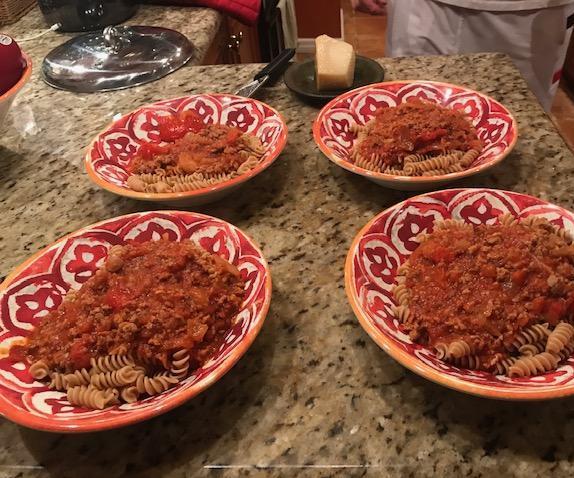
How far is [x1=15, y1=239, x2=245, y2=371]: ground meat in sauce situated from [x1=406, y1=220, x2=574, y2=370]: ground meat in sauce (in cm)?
32

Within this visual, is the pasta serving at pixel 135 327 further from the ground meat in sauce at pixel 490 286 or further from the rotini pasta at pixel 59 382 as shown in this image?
the ground meat in sauce at pixel 490 286

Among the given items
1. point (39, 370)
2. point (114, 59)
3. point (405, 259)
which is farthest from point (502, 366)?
point (114, 59)

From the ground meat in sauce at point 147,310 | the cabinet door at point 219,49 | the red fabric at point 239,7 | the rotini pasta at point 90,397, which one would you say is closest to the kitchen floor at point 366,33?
the cabinet door at point 219,49

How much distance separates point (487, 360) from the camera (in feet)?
2.58

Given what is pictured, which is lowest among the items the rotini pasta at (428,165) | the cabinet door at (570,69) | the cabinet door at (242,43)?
the cabinet door at (570,69)

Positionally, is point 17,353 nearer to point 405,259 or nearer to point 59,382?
point 59,382

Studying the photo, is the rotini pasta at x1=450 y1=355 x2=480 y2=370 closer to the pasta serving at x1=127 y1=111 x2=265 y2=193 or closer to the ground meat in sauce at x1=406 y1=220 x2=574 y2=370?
the ground meat in sauce at x1=406 y1=220 x2=574 y2=370

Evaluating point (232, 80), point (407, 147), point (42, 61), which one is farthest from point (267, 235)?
point (42, 61)

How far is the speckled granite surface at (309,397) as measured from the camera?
72 centimetres

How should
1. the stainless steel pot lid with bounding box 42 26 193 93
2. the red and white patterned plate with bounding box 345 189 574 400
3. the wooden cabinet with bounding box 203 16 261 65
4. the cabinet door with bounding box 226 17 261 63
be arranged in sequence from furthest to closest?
1. the cabinet door with bounding box 226 17 261 63
2. the wooden cabinet with bounding box 203 16 261 65
3. the stainless steel pot lid with bounding box 42 26 193 93
4. the red and white patterned plate with bounding box 345 189 574 400

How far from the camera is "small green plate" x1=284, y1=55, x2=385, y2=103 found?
154 cm

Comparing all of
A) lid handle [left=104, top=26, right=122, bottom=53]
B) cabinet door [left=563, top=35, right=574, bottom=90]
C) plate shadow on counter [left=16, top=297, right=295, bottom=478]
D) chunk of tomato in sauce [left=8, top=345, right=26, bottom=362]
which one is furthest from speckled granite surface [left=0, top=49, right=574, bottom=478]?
cabinet door [left=563, top=35, right=574, bottom=90]

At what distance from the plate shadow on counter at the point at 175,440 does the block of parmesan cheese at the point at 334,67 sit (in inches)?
38.2

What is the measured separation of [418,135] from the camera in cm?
121
